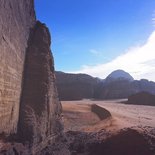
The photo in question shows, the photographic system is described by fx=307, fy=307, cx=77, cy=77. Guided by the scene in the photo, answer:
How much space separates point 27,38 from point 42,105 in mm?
2722

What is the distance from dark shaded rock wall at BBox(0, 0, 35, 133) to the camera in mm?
7672

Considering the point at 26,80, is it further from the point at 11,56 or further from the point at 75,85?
the point at 75,85

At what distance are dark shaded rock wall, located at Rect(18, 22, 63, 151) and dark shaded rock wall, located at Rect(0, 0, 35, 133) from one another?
62 centimetres

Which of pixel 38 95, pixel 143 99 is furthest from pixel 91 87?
pixel 38 95

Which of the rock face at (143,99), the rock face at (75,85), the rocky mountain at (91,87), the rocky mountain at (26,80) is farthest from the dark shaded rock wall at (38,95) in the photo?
the rocky mountain at (91,87)

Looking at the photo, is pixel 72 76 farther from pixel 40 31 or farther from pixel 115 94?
pixel 40 31

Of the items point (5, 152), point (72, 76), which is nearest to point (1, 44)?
point (5, 152)

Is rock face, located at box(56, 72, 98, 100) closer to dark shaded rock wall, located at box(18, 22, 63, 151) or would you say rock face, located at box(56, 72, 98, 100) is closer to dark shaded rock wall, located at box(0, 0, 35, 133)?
dark shaded rock wall, located at box(18, 22, 63, 151)

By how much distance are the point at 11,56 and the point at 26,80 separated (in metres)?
3.21

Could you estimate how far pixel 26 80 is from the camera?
12.0 m

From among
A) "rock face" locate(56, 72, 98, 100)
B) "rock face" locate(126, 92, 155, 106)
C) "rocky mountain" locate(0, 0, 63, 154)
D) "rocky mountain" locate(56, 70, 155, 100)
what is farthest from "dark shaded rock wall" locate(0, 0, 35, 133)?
"rocky mountain" locate(56, 70, 155, 100)

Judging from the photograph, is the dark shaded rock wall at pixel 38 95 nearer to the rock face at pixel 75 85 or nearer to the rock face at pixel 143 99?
the rock face at pixel 143 99

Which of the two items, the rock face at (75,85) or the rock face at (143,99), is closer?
the rock face at (143,99)

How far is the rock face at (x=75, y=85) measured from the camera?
57.4 metres
